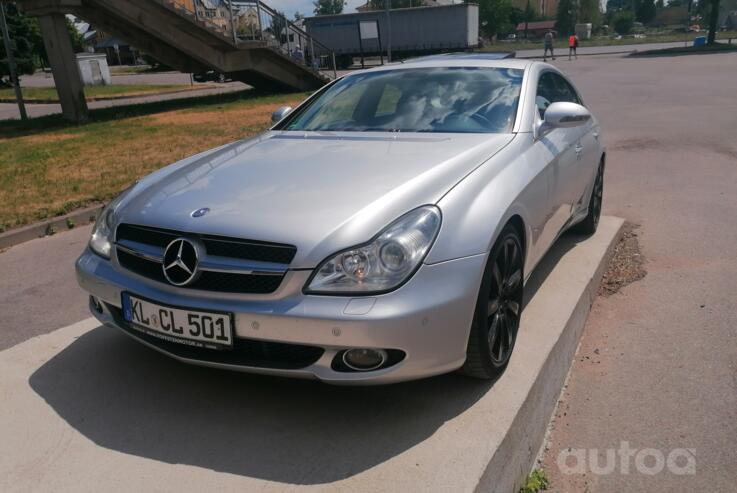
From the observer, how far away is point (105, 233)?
10.00 ft

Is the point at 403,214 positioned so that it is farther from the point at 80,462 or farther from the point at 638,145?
the point at 638,145

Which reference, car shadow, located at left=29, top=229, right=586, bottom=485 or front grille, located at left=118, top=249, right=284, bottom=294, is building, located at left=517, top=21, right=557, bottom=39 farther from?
front grille, located at left=118, top=249, right=284, bottom=294

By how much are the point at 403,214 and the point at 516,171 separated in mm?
916

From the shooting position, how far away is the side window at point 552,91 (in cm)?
407

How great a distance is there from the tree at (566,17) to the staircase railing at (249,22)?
268 feet

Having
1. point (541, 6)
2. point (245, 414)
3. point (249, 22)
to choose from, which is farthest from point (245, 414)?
point (541, 6)

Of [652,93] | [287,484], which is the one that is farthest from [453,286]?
[652,93]

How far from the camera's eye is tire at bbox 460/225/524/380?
A: 8.78 ft

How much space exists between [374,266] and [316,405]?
749 mm

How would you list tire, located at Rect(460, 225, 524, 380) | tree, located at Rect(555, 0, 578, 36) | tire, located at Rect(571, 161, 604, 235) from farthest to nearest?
tree, located at Rect(555, 0, 578, 36) → tire, located at Rect(571, 161, 604, 235) → tire, located at Rect(460, 225, 524, 380)

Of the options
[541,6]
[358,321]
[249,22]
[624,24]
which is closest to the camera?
[358,321]

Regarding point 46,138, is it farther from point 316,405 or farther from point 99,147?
point 316,405

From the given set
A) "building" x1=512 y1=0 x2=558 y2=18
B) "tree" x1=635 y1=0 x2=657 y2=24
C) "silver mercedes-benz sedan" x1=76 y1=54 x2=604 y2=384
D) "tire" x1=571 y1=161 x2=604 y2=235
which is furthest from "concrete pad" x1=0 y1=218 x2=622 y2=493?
"building" x1=512 y1=0 x2=558 y2=18

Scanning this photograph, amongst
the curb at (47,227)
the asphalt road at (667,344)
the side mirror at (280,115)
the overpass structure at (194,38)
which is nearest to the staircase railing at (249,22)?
the overpass structure at (194,38)
